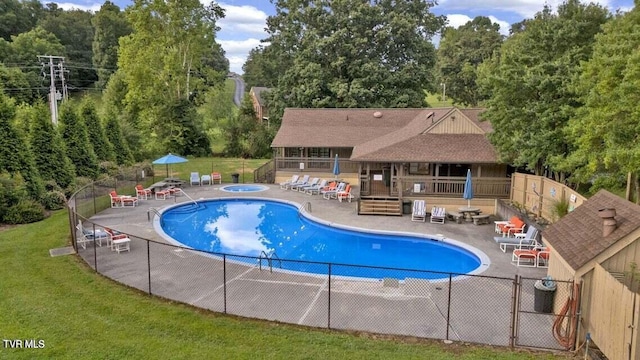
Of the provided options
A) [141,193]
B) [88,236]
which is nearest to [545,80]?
[88,236]

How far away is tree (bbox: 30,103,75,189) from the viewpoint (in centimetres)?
2275

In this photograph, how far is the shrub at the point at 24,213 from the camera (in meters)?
18.3

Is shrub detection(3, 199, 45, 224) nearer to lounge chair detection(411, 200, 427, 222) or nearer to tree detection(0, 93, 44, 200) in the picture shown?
tree detection(0, 93, 44, 200)

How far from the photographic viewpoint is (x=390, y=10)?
41.9 meters

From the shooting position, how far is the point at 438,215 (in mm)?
19969

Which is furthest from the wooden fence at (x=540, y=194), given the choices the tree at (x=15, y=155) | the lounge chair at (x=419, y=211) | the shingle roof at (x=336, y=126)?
the tree at (x=15, y=155)

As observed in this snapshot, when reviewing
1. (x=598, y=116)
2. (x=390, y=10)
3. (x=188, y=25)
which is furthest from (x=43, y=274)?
(x=390, y=10)

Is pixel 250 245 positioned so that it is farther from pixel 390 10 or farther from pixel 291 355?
pixel 390 10

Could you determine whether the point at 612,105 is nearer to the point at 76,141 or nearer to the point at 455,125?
the point at 455,125

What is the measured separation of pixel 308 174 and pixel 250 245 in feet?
41.7

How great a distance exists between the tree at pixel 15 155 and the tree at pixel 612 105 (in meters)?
22.9

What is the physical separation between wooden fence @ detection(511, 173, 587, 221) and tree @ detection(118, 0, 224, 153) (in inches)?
1191

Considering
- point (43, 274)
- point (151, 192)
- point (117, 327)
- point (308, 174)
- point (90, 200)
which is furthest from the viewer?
point (308, 174)

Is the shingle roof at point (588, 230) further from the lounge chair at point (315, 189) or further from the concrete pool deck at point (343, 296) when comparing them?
the lounge chair at point (315, 189)
